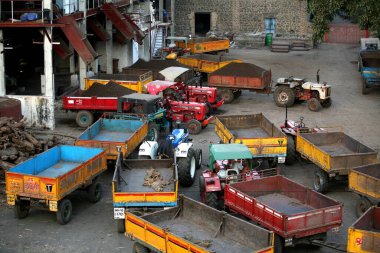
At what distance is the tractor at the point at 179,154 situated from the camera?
20250 millimetres

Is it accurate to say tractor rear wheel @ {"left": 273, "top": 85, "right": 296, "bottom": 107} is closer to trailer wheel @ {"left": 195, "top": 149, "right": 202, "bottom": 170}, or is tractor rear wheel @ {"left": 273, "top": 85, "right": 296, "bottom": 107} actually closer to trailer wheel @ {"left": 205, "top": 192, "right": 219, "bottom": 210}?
trailer wheel @ {"left": 195, "top": 149, "right": 202, "bottom": 170}

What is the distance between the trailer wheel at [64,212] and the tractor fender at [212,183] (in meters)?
3.77

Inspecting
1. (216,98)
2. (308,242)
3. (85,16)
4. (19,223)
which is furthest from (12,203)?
(85,16)

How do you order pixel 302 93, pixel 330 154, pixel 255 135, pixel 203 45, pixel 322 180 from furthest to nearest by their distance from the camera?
pixel 203 45, pixel 302 93, pixel 255 135, pixel 330 154, pixel 322 180

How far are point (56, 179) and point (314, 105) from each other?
17605mm

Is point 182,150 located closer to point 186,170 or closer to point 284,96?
Result: point 186,170

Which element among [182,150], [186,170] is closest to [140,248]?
[186,170]

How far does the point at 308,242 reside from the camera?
15.5m

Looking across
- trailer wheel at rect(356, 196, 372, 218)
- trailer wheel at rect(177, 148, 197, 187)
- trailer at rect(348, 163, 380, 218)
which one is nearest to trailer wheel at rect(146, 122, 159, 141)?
trailer wheel at rect(177, 148, 197, 187)

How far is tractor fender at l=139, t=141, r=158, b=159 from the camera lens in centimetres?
2058

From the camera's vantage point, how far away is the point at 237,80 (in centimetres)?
3306

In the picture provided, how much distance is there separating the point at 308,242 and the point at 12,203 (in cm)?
779

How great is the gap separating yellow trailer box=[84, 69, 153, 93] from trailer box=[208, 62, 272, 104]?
3412 mm

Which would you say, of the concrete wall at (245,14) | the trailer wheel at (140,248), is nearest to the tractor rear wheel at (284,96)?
the trailer wheel at (140,248)
